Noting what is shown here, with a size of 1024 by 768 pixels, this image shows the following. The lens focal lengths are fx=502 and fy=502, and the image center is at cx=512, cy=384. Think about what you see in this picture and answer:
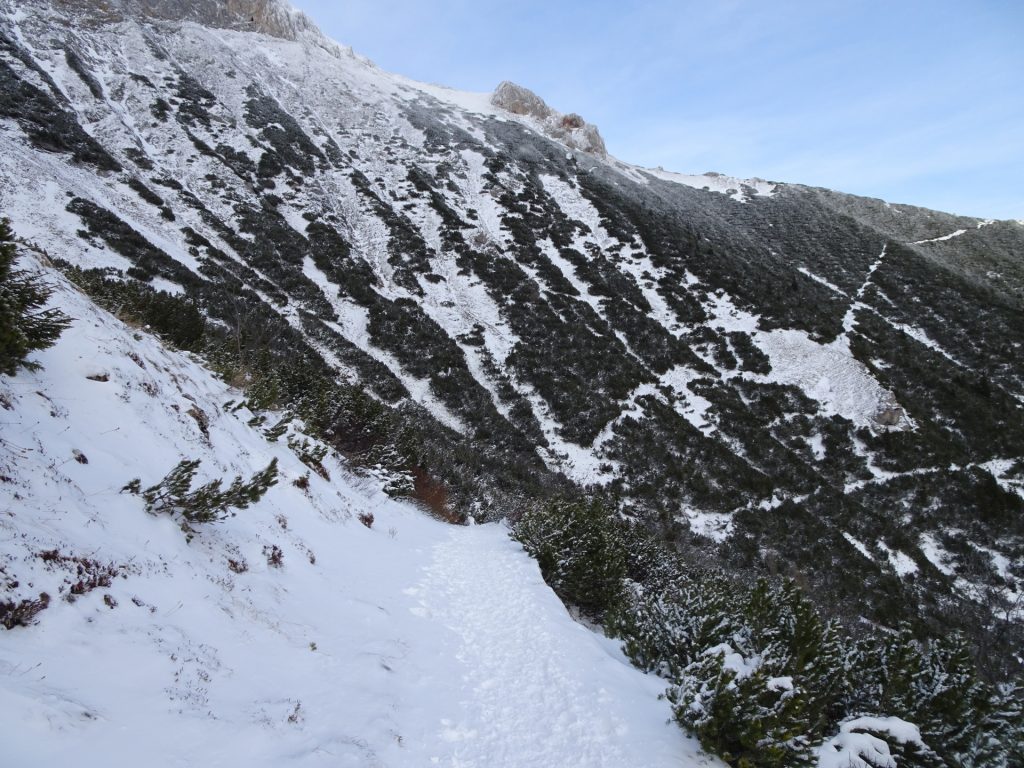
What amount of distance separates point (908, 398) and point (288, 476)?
2692 centimetres

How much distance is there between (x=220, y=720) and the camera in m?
2.89

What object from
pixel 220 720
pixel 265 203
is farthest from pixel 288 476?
pixel 265 203

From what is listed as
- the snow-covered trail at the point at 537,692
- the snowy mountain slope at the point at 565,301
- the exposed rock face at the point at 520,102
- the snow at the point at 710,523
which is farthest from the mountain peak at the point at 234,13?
the snow-covered trail at the point at 537,692

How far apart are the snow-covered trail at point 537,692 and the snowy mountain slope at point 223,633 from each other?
22 millimetres

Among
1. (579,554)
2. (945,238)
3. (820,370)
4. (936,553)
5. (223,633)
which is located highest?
(945,238)

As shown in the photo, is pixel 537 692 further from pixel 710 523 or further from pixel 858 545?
pixel 858 545

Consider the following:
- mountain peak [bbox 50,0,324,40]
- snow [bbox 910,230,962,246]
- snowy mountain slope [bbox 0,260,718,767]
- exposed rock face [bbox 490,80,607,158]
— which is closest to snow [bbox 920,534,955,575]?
snowy mountain slope [bbox 0,260,718,767]

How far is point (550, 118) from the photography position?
60.3 metres

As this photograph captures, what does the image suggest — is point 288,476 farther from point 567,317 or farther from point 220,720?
point 567,317

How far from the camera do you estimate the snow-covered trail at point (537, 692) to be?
156 inches

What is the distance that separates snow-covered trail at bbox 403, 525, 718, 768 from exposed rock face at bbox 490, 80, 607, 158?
57419 millimetres

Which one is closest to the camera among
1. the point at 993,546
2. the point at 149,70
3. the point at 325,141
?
the point at 993,546

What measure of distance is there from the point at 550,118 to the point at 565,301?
40.3 m

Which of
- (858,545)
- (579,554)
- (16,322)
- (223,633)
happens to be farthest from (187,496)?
(858,545)
